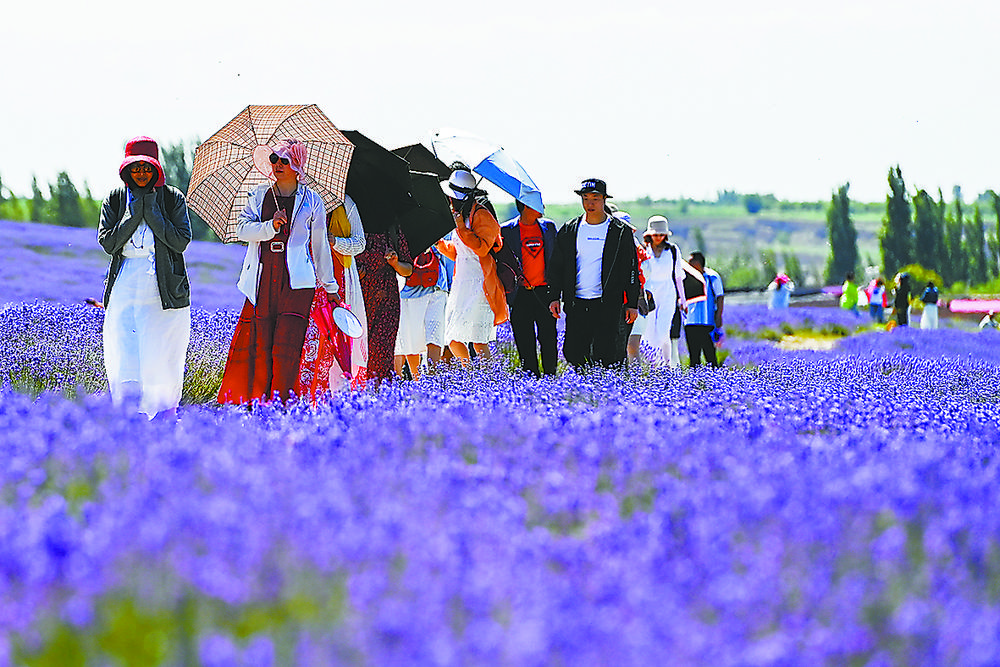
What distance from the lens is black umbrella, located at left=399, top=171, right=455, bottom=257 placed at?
6.98 metres

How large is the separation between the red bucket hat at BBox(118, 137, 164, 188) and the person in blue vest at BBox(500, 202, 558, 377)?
2.84 metres

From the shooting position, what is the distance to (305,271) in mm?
5773

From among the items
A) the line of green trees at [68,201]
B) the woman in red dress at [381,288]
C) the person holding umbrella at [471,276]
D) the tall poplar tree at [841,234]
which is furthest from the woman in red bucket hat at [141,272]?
the tall poplar tree at [841,234]

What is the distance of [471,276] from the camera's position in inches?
305

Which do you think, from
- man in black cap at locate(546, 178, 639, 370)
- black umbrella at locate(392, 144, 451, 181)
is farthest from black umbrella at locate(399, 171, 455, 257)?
man in black cap at locate(546, 178, 639, 370)

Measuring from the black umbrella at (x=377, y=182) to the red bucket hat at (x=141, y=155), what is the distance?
1.53m

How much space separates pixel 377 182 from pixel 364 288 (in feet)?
2.30

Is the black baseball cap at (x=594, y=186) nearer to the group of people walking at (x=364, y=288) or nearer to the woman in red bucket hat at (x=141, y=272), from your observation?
the group of people walking at (x=364, y=288)

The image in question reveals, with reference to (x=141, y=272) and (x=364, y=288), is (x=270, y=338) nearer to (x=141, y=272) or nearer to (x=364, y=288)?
(x=141, y=272)

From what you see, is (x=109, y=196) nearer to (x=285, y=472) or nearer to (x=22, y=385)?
(x=22, y=385)

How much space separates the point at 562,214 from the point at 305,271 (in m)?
107

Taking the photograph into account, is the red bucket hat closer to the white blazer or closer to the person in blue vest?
the white blazer

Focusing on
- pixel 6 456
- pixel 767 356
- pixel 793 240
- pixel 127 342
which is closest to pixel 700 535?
pixel 6 456

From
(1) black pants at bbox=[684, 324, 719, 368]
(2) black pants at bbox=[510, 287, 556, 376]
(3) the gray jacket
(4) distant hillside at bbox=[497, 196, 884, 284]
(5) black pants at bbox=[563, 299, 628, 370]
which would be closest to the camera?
(3) the gray jacket
